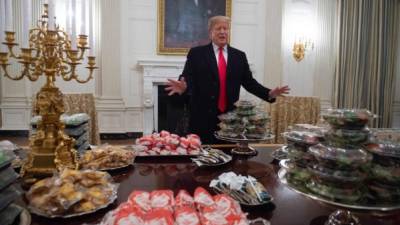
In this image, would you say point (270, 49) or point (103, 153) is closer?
point (103, 153)

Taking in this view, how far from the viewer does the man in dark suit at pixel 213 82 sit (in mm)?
2273

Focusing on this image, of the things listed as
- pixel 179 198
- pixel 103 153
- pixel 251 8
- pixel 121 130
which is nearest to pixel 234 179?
pixel 179 198

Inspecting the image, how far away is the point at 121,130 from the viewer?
5434 mm

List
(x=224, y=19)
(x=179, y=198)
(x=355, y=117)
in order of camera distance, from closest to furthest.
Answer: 1. (x=355, y=117)
2. (x=179, y=198)
3. (x=224, y=19)

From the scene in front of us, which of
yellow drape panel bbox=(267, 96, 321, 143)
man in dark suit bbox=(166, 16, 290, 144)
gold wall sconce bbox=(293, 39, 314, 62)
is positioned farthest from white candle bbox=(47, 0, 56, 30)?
gold wall sconce bbox=(293, 39, 314, 62)

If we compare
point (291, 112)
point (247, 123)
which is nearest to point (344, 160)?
point (247, 123)

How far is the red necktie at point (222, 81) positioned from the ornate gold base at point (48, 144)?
1.33 metres

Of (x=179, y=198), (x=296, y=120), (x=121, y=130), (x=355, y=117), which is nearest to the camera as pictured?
(x=355, y=117)

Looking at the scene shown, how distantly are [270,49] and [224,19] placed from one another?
372cm

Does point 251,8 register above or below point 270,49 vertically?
above

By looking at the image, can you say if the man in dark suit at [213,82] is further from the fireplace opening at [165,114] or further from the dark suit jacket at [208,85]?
the fireplace opening at [165,114]

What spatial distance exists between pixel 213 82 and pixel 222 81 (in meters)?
0.07

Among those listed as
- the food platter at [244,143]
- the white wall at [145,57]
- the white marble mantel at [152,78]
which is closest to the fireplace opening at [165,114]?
the white marble mantel at [152,78]

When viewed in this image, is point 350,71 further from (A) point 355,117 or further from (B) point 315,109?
(A) point 355,117
